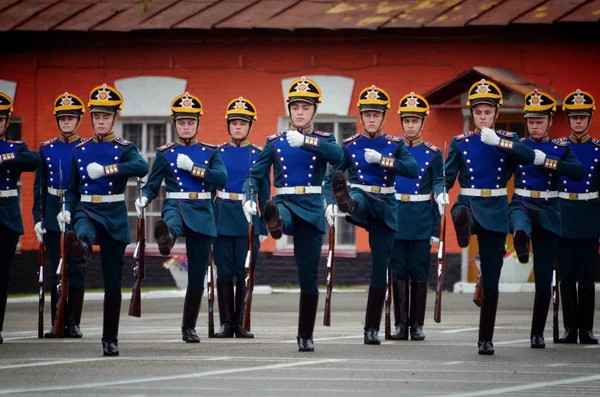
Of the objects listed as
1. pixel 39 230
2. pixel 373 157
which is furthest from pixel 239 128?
pixel 373 157

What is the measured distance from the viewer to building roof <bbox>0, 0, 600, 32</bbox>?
861 inches

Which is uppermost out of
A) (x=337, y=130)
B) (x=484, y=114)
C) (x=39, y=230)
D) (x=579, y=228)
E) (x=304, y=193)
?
(x=484, y=114)

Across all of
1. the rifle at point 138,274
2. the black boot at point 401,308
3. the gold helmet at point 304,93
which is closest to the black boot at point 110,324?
the rifle at point 138,274

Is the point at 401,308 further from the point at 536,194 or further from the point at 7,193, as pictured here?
the point at 7,193

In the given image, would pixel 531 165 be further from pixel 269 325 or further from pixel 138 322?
pixel 138 322

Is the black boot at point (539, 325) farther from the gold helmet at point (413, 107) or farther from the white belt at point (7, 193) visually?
the white belt at point (7, 193)

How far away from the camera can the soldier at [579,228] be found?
13648mm

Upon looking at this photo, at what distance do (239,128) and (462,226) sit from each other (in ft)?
12.6

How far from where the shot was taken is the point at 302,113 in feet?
41.1

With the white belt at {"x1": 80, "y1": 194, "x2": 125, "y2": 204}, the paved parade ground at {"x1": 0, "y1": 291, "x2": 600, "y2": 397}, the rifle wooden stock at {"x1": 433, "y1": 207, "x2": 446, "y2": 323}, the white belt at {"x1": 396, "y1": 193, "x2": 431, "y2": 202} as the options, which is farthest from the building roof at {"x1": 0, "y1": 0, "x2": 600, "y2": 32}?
the white belt at {"x1": 80, "y1": 194, "x2": 125, "y2": 204}

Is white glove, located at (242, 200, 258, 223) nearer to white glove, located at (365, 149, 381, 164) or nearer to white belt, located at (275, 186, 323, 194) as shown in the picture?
white belt, located at (275, 186, 323, 194)

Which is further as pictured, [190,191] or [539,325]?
[190,191]

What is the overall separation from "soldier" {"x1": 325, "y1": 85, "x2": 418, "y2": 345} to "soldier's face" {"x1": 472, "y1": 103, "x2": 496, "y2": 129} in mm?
860

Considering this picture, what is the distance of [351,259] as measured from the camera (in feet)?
75.0
